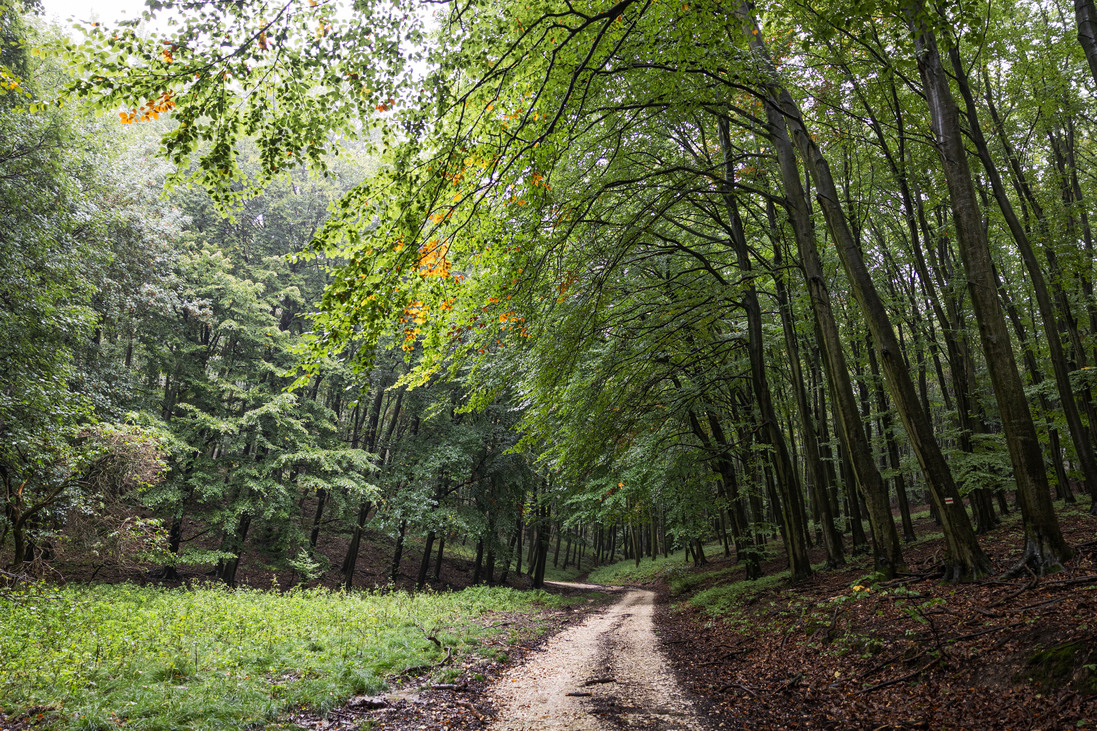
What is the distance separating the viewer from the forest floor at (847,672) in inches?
143

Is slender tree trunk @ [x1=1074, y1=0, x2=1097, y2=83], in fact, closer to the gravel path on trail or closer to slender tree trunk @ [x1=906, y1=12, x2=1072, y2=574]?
slender tree trunk @ [x1=906, y1=12, x2=1072, y2=574]

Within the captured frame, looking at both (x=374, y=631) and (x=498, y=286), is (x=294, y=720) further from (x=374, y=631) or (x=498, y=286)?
(x=498, y=286)

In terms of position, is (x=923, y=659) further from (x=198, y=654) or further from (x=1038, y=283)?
Answer: (x=198, y=654)

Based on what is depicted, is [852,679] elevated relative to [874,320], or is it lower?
lower

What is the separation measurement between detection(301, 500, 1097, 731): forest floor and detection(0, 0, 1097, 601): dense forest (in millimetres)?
1137

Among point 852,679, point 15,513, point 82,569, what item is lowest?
point 852,679

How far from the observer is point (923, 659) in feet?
14.6

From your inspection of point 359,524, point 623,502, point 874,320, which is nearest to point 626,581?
point 359,524

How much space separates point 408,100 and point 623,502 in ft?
34.8

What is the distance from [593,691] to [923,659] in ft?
10.9

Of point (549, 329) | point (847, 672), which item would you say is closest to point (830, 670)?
point (847, 672)

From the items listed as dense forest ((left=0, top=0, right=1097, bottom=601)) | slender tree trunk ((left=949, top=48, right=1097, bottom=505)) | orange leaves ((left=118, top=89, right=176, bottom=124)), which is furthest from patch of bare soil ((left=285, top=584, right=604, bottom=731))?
slender tree trunk ((left=949, top=48, right=1097, bottom=505))

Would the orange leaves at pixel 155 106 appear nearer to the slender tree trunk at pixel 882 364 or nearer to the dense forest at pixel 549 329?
the dense forest at pixel 549 329

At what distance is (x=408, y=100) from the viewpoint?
511 cm
